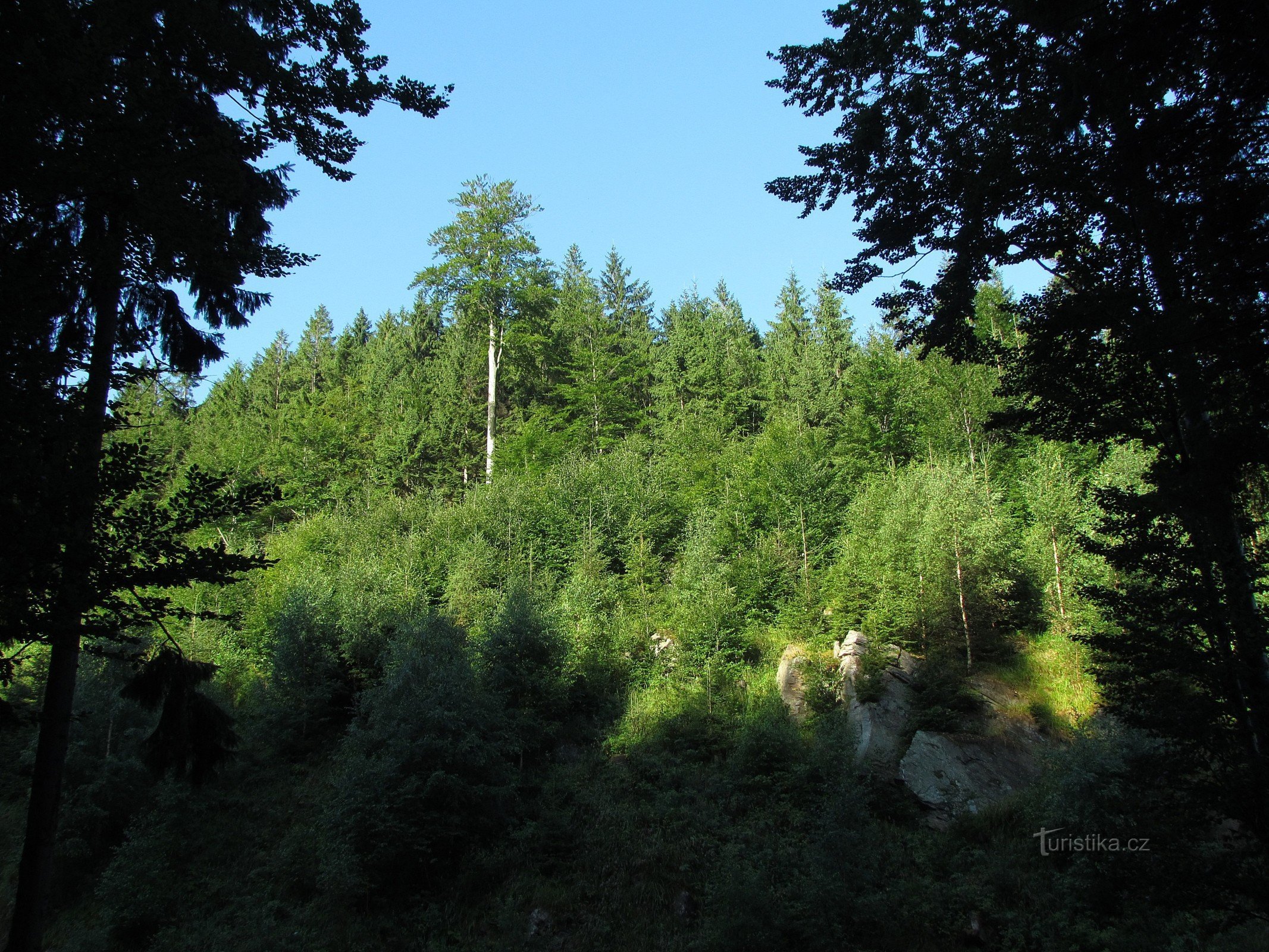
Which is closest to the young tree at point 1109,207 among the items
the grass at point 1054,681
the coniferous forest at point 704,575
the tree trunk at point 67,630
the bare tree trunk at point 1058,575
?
the coniferous forest at point 704,575

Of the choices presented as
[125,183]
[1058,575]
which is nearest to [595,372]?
[1058,575]

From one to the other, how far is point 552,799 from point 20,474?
16.1 meters

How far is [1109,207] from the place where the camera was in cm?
788

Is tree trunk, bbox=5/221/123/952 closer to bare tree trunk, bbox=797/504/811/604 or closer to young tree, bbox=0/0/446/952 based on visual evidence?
young tree, bbox=0/0/446/952

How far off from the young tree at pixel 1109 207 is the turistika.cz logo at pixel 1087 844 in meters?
1.61

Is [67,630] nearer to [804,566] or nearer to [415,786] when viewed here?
[415,786]

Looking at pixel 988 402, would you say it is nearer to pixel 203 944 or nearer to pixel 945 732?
pixel 945 732

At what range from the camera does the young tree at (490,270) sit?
128ft

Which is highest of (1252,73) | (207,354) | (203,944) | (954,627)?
(1252,73)

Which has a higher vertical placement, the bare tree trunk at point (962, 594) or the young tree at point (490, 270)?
the young tree at point (490, 270)

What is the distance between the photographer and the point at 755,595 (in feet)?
82.6

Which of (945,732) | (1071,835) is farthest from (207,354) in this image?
(945,732)

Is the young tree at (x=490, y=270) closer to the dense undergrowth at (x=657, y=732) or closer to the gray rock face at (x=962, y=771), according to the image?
the dense undergrowth at (x=657, y=732)

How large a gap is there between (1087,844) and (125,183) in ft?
51.1
